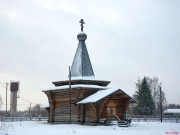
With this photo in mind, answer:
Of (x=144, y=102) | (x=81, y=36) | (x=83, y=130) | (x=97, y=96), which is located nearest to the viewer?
(x=83, y=130)

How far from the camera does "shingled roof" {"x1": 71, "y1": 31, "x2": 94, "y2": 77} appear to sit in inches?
1275

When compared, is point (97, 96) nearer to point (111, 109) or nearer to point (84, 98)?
point (84, 98)

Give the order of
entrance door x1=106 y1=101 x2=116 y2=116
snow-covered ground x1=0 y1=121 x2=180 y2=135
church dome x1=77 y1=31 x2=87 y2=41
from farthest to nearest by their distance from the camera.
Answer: church dome x1=77 y1=31 x2=87 y2=41 < entrance door x1=106 y1=101 x2=116 y2=116 < snow-covered ground x1=0 y1=121 x2=180 y2=135

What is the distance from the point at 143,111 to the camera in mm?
52094

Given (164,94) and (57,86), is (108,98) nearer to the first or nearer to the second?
(57,86)

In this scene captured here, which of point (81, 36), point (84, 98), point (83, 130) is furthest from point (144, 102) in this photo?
point (83, 130)

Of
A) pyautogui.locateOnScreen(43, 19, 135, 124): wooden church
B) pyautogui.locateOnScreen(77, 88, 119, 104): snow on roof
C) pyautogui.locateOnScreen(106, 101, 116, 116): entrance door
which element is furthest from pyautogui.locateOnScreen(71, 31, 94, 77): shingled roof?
pyautogui.locateOnScreen(106, 101, 116, 116): entrance door

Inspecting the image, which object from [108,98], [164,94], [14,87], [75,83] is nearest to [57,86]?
[75,83]

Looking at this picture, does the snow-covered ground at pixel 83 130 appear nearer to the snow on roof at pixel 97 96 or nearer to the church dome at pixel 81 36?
the snow on roof at pixel 97 96

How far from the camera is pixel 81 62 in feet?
108

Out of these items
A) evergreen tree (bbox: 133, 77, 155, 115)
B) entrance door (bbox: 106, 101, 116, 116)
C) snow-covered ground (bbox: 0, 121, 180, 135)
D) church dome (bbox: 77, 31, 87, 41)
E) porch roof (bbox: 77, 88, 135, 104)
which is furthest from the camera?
evergreen tree (bbox: 133, 77, 155, 115)

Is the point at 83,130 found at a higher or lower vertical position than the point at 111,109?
lower

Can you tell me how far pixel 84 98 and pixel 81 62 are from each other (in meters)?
4.82

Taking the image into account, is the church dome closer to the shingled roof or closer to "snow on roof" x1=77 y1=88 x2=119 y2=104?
the shingled roof
